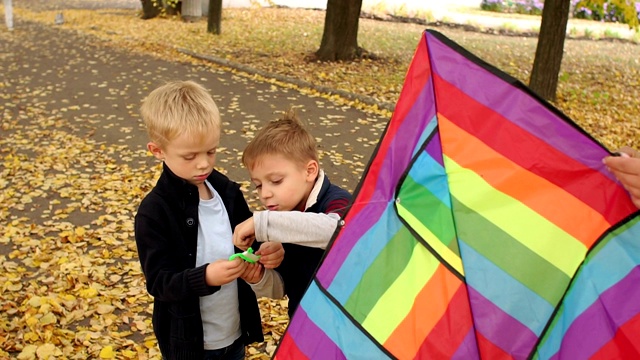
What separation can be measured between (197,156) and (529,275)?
1136mm

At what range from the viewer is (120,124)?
906 cm

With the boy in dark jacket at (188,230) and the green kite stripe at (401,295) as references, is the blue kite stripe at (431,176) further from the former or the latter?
the boy in dark jacket at (188,230)

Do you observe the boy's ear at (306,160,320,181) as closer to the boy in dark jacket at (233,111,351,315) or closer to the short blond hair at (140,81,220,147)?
the boy in dark jacket at (233,111,351,315)

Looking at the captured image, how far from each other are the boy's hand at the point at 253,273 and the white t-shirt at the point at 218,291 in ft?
0.53

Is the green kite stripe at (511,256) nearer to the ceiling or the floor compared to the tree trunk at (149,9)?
nearer to the ceiling

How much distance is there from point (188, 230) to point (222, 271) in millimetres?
241

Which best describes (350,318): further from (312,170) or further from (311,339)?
(312,170)

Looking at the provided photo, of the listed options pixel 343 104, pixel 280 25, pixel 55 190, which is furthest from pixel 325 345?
pixel 280 25

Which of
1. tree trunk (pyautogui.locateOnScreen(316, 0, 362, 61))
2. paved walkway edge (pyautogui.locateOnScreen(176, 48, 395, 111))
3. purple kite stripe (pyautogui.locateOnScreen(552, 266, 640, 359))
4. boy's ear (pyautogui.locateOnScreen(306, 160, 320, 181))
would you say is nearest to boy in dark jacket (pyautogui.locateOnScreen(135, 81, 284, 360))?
boy's ear (pyautogui.locateOnScreen(306, 160, 320, 181))

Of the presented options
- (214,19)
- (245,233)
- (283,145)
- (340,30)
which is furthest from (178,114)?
(214,19)

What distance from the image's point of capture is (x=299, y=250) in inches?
92.4

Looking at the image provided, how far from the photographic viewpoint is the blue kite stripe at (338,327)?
180 cm

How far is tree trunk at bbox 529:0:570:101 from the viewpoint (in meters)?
9.96

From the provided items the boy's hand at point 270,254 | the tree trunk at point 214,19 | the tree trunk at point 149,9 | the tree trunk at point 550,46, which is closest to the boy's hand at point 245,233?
the boy's hand at point 270,254
